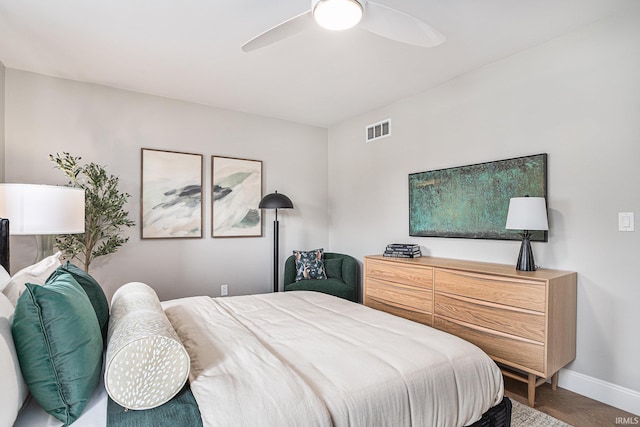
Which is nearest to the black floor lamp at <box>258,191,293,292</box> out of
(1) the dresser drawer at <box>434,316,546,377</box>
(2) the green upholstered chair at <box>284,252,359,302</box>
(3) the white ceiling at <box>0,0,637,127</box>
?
(2) the green upholstered chair at <box>284,252,359,302</box>

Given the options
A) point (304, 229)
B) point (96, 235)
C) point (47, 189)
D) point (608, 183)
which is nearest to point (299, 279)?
point (304, 229)

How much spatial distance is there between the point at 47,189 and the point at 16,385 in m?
1.34

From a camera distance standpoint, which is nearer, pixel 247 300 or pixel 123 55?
pixel 247 300

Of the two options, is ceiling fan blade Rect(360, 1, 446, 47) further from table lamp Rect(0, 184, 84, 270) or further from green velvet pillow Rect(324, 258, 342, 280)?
green velvet pillow Rect(324, 258, 342, 280)

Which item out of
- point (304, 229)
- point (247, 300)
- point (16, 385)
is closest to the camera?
point (16, 385)

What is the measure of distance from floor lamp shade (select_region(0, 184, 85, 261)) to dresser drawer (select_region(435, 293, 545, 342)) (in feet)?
8.70

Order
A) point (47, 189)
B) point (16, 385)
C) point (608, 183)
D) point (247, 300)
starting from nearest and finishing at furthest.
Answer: point (16, 385) → point (47, 189) → point (608, 183) → point (247, 300)

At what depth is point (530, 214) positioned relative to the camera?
232 centimetres

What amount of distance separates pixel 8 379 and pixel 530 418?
2.54 m

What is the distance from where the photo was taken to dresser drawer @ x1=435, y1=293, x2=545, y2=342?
213 centimetres

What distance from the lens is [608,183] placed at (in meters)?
2.22

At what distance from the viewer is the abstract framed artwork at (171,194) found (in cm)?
353

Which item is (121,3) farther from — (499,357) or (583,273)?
(583,273)

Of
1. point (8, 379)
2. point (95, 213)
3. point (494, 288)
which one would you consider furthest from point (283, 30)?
point (95, 213)
